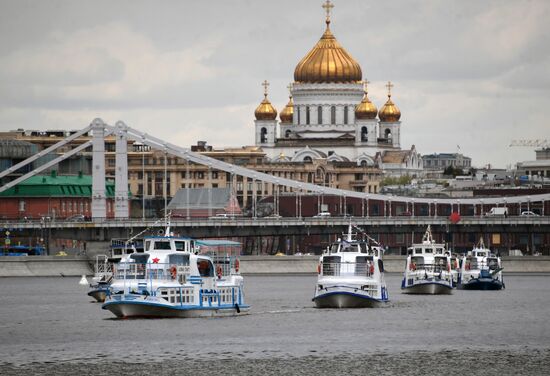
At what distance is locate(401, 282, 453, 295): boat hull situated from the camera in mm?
143250

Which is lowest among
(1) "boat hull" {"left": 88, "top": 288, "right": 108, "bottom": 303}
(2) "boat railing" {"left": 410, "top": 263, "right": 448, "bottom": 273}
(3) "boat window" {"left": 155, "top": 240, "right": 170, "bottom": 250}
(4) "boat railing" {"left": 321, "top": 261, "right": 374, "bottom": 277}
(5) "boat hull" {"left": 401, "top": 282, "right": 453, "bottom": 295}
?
(1) "boat hull" {"left": 88, "top": 288, "right": 108, "bottom": 303}

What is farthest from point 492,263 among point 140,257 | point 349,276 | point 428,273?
point 140,257

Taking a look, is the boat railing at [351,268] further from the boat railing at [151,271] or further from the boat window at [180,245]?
the boat railing at [151,271]

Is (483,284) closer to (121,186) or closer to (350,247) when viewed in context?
(350,247)

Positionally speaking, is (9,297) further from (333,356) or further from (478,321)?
(333,356)

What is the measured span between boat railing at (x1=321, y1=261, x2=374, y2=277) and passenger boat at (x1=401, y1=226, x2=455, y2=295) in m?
23.7

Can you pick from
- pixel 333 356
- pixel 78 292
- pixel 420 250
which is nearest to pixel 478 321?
pixel 333 356

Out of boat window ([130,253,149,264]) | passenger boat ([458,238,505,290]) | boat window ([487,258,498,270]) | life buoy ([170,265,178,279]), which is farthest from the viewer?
boat window ([487,258,498,270])

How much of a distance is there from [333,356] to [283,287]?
2543 inches

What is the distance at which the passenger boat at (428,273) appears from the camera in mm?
143375

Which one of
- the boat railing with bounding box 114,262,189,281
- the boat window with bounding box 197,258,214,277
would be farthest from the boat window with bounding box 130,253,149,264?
the boat window with bounding box 197,258,214,277

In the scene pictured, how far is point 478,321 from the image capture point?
11644cm

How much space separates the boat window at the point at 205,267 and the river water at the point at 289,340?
238cm

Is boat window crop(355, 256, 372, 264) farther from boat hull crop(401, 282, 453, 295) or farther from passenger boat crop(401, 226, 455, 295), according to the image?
boat hull crop(401, 282, 453, 295)
